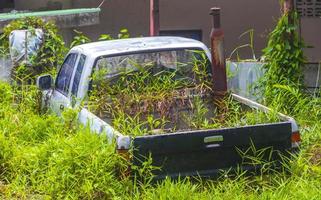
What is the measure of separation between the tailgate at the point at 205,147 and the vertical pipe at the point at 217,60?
1126mm

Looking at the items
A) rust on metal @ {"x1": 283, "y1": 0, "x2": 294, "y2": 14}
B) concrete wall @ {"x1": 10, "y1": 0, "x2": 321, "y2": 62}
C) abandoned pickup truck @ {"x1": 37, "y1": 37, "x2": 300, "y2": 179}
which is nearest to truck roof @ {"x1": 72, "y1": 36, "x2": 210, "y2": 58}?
abandoned pickup truck @ {"x1": 37, "y1": 37, "x2": 300, "y2": 179}

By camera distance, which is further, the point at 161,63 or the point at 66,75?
the point at 66,75

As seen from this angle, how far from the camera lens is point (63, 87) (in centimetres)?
718

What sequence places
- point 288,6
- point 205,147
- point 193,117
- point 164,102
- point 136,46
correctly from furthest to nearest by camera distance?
1. point 288,6
2. point 136,46
3. point 164,102
4. point 193,117
5. point 205,147

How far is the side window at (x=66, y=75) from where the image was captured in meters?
6.99

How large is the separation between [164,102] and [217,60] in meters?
0.73

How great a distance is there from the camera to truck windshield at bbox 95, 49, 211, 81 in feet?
20.7

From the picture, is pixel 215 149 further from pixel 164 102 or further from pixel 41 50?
pixel 41 50

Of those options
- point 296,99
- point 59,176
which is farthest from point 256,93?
point 59,176

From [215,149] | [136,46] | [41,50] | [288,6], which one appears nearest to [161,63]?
[136,46]

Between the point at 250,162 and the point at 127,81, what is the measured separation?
170 centimetres

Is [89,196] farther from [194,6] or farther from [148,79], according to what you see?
[194,6]

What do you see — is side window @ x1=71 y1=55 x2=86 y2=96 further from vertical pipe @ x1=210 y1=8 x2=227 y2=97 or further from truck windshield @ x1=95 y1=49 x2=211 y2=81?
vertical pipe @ x1=210 y1=8 x2=227 y2=97

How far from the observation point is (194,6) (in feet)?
39.3
